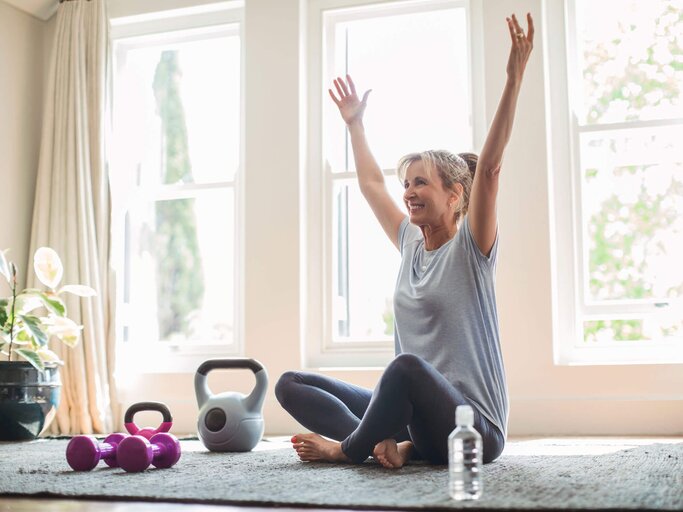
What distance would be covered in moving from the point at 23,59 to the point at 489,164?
10.6 ft

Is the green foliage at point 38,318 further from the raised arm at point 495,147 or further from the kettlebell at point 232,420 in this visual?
the raised arm at point 495,147

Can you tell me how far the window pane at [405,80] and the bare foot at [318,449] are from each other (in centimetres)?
212

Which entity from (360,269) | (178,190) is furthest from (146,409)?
(178,190)

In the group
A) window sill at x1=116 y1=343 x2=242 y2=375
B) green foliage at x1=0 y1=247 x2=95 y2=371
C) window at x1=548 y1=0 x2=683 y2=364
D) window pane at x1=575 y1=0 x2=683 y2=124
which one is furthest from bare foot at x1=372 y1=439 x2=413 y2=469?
window pane at x1=575 y1=0 x2=683 y2=124

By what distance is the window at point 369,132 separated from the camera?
417 cm

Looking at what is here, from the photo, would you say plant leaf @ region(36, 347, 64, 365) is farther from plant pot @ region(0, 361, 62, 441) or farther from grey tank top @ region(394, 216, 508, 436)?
grey tank top @ region(394, 216, 508, 436)

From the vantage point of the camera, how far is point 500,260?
3.83m

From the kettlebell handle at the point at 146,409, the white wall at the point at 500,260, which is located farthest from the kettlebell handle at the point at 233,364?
the white wall at the point at 500,260

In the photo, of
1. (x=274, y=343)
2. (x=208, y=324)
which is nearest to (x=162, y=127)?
(x=208, y=324)

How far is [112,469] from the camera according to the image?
227 cm

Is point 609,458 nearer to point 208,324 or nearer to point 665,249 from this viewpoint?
point 665,249

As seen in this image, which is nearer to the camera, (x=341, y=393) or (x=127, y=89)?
(x=341, y=393)

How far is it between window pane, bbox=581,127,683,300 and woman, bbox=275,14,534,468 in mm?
1571

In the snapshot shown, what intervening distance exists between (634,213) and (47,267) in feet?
8.45
